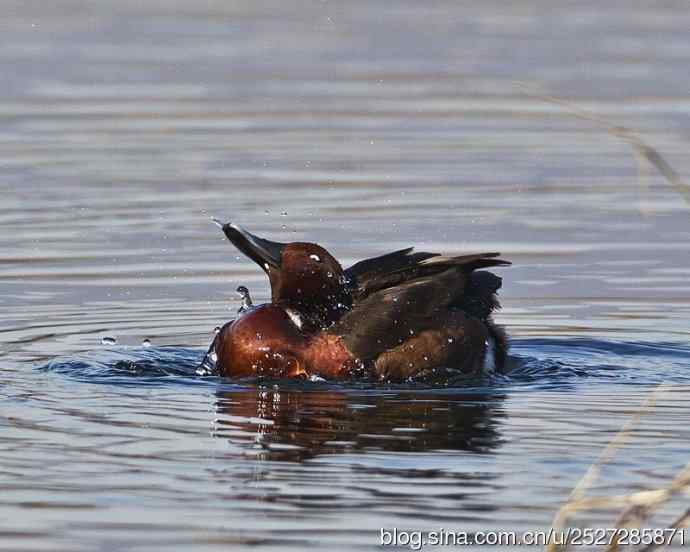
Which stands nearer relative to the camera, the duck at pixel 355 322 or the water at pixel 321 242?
the water at pixel 321 242

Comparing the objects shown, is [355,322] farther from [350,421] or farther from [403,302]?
[350,421]

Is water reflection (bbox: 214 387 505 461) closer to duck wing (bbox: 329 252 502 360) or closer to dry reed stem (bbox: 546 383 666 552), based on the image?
duck wing (bbox: 329 252 502 360)

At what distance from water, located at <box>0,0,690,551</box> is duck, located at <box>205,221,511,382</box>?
0.18m

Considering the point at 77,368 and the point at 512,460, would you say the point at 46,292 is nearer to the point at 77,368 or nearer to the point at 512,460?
the point at 77,368

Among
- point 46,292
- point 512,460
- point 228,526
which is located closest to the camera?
point 228,526

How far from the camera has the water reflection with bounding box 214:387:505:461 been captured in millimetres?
8180

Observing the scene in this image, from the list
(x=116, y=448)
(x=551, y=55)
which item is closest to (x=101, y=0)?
(x=551, y=55)

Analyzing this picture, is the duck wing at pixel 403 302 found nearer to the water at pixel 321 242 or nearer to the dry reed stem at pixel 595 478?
the water at pixel 321 242

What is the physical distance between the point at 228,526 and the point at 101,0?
709 inches

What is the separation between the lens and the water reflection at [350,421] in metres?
8.18

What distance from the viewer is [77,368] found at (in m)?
9.91

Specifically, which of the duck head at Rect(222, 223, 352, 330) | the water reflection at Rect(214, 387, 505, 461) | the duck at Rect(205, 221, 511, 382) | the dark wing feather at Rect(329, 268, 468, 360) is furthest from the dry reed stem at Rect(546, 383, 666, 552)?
the duck head at Rect(222, 223, 352, 330)

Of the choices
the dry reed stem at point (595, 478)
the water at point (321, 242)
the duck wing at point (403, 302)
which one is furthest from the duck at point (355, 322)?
the dry reed stem at point (595, 478)

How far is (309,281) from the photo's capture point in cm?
983
